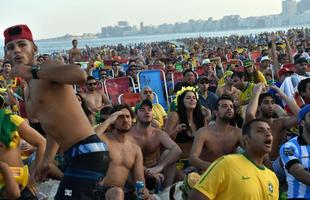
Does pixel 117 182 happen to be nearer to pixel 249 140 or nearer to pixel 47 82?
pixel 249 140

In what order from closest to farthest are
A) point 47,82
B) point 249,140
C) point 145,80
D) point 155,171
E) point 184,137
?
point 47,82, point 249,140, point 155,171, point 184,137, point 145,80

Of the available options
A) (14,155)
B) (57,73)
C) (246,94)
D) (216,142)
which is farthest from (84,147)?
(246,94)

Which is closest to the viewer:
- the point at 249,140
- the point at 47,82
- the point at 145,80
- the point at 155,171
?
the point at 47,82

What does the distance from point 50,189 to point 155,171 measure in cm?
118

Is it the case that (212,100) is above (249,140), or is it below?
below

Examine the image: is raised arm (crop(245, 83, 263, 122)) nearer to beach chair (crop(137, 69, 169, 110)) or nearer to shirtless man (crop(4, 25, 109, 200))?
shirtless man (crop(4, 25, 109, 200))

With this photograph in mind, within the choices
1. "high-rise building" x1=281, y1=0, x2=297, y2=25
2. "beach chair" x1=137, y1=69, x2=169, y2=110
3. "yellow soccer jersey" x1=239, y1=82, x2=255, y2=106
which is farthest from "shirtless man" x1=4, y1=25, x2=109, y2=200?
"high-rise building" x1=281, y1=0, x2=297, y2=25

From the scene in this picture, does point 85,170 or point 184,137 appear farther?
point 184,137

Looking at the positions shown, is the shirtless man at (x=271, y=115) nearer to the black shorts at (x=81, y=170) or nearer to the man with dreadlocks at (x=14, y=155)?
the man with dreadlocks at (x=14, y=155)

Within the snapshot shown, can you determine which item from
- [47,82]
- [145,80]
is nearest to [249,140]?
[47,82]

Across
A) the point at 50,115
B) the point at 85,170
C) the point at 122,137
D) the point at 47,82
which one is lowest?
the point at 122,137

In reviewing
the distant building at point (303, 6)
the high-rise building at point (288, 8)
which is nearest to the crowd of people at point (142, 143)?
the high-rise building at point (288, 8)

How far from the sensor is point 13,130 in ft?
13.1

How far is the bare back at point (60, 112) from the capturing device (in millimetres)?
3225
